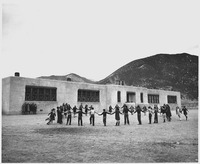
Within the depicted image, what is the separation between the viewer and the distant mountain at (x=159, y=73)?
84.0 m

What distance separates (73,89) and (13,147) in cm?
2081

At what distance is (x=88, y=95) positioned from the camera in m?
28.7

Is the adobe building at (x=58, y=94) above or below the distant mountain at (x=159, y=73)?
below

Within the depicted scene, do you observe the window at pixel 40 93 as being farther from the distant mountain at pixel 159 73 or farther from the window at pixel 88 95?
the distant mountain at pixel 159 73

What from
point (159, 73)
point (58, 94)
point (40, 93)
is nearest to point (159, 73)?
point (159, 73)

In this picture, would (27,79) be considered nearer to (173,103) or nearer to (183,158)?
(183,158)

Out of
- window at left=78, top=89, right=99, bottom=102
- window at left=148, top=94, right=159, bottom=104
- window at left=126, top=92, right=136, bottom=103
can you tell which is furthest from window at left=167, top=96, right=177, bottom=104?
window at left=78, top=89, right=99, bottom=102

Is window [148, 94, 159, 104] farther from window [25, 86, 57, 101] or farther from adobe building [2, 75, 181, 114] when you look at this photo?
window [25, 86, 57, 101]

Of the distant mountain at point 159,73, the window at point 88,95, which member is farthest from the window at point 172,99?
the distant mountain at point 159,73

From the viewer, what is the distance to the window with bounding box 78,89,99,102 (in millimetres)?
27755

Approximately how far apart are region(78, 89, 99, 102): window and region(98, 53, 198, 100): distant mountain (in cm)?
5600

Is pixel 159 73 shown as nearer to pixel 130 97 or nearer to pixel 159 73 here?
pixel 159 73

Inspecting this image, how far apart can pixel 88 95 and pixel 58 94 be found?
18.0ft

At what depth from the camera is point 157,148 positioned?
6.09 m
